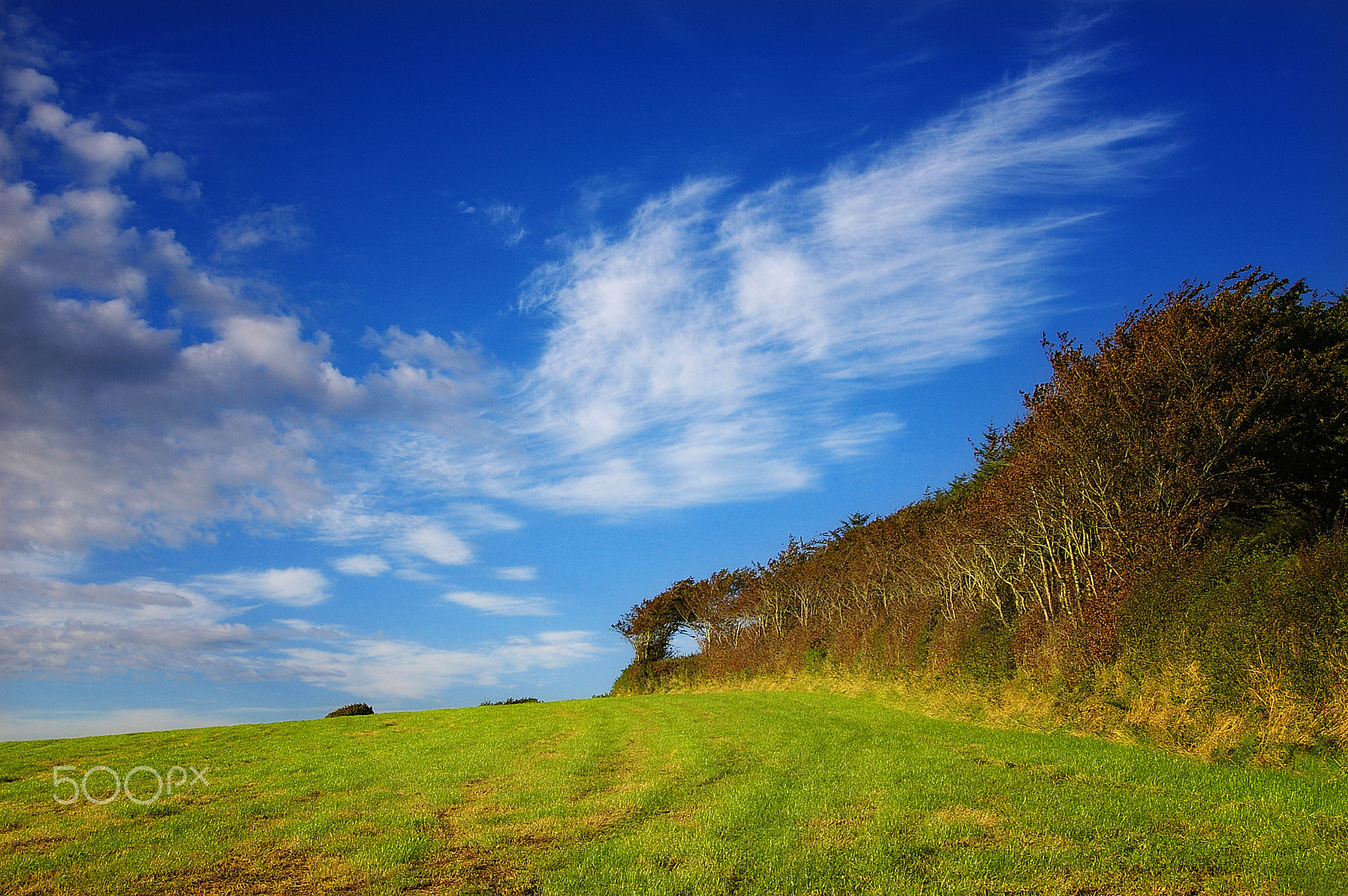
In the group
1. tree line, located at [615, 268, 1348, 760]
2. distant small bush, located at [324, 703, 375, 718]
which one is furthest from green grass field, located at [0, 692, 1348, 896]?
distant small bush, located at [324, 703, 375, 718]

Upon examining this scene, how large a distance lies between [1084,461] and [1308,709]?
286 inches

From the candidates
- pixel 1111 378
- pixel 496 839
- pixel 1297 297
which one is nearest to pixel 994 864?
pixel 496 839

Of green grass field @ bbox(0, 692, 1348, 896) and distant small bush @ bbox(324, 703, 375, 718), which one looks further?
distant small bush @ bbox(324, 703, 375, 718)

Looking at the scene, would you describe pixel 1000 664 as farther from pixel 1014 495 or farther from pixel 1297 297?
pixel 1297 297

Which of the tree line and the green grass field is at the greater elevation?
the tree line

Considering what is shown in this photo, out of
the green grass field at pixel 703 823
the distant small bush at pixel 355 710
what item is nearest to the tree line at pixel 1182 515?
the green grass field at pixel 703 823

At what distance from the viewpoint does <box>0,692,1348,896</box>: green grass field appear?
6.76m

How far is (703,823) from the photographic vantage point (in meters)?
8.51

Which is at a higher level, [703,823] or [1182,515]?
[1182,515]

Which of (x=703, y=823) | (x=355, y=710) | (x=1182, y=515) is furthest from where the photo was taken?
(x=355, y=710)

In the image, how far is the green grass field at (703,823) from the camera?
6.76 meters

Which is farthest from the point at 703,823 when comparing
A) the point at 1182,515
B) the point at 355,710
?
the point at 355,710

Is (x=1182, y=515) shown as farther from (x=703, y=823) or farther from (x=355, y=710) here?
(x=355, y=710)

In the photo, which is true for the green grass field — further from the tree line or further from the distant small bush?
the distant small bush
